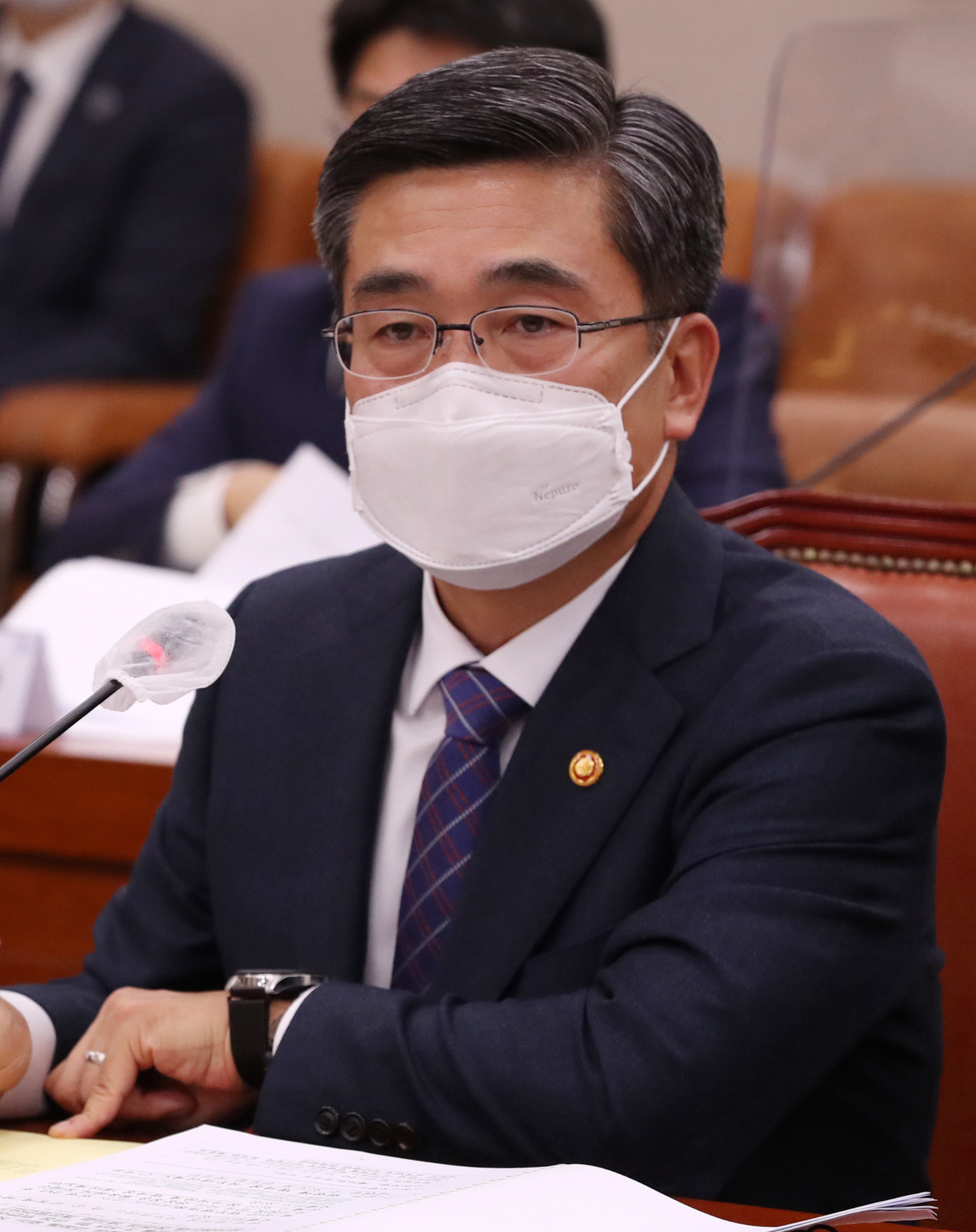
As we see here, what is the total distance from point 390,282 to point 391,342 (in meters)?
0.05

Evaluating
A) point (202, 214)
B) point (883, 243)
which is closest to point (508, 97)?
point (883, 243)

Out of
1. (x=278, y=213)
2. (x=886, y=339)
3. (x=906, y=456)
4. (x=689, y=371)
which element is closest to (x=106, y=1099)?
(x=689, y=371)

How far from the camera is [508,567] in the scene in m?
1.05

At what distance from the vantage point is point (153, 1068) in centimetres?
99

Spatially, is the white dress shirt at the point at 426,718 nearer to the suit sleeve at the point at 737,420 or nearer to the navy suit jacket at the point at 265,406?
the suit sleeve at the point at 737,420

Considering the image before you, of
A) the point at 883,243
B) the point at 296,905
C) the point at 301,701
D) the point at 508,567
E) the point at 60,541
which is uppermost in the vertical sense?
the point at 883,243

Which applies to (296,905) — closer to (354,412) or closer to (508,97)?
(354,412)

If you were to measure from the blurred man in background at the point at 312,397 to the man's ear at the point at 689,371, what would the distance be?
63 cm

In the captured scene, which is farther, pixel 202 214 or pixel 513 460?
pixel 202 214

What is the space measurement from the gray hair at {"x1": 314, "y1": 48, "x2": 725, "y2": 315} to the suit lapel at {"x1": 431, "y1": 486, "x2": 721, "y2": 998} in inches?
8.4

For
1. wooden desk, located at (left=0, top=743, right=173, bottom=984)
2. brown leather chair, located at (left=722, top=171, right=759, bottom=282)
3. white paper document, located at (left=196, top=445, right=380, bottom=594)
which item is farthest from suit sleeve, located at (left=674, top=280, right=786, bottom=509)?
wooden desk, located at (left=0, top=743, right=173, bottom=984)

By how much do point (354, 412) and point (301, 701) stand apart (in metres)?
0.21

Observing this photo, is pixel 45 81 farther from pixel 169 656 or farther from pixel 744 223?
pixel 169 656

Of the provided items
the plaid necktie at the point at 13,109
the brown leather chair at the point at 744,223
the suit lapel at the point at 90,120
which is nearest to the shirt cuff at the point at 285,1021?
the brown leather chair at the point at 744,223
